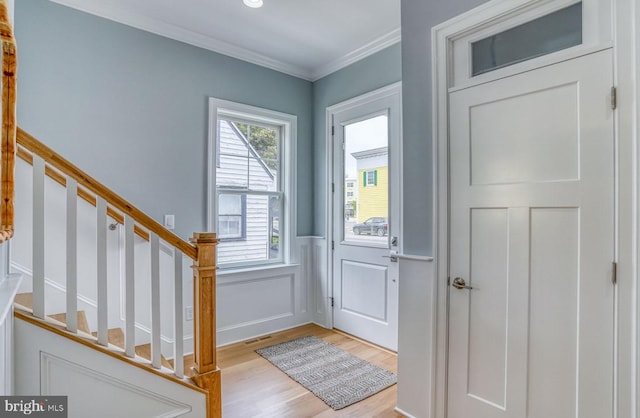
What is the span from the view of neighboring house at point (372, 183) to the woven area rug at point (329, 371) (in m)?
1.31

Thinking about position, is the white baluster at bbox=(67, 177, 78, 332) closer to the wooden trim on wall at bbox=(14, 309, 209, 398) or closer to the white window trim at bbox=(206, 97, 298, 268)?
the wooden trim on wall at bbox=(14, 309, 209, 398)

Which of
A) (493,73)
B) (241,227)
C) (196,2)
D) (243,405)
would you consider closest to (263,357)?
(243,405)

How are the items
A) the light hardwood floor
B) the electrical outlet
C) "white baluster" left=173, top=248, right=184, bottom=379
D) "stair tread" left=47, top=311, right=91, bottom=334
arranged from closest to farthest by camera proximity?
"white baluster" left=173, top=248, right=184, bottom=379, "stair tread" left=47, top=311, right=91, bottom=334, the light hardwood floor, the electrical outlet

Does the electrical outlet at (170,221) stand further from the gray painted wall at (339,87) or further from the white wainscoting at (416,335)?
the white wainscoting at (416,335)

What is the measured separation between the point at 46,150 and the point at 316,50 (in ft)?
8.32

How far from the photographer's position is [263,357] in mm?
2875

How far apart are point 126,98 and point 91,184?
1.41 m

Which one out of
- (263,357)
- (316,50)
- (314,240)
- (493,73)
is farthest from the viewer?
(314,240)

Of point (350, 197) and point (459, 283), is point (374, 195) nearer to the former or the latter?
point (350, 197)

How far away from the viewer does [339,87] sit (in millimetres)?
3508

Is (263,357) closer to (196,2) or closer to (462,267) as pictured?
(462,267)

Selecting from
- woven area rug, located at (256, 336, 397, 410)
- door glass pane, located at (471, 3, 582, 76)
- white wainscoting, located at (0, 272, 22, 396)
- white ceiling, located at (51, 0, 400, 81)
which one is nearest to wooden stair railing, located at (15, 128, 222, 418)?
white wainscoting, located at (0, 272, 22, 396)

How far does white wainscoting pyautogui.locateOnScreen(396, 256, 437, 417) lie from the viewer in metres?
1.95

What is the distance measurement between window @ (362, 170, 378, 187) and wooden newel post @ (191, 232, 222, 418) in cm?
179
